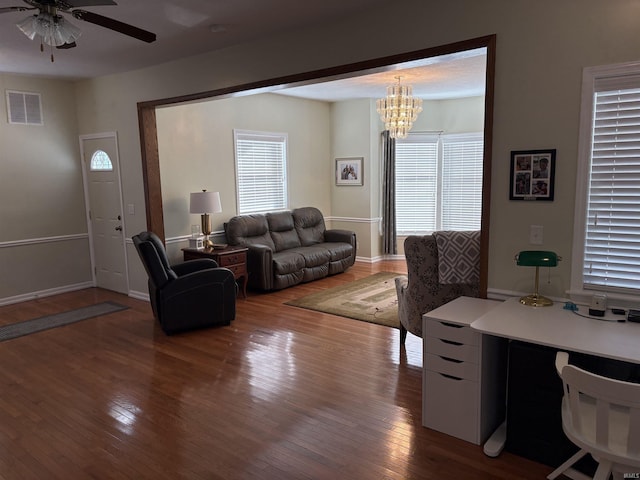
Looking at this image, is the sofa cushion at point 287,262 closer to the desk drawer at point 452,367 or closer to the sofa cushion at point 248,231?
the sofa cushion at point 248,231

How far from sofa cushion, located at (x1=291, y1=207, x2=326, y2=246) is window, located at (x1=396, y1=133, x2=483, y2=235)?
1627 mm

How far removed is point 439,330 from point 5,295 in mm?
5505

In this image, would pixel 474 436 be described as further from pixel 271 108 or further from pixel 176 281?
pixel 271 108

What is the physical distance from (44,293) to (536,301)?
5934 millimetres

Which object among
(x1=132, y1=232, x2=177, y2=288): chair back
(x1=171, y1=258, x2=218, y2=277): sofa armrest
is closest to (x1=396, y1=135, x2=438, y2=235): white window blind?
(x1=171, y1=258, x2=218, y2=277): sofa armrest

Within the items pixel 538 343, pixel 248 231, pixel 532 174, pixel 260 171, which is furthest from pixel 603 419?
pixel 260 171

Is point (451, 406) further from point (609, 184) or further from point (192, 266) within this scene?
point (192, 266)

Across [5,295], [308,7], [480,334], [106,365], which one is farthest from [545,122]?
[5,295]

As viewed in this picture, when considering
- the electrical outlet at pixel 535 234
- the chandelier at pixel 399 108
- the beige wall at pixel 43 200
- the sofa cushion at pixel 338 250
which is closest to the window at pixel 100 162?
the beige wall at pixel 43 200

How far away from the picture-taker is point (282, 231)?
6918 mm

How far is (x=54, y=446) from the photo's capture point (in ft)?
8.73

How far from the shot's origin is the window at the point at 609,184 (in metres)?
2.47

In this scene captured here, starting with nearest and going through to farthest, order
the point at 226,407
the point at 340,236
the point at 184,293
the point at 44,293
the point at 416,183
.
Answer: the point at 226,407 < the point at 184,293 < the point at 44,293 < the point at 340,236 < the point at 416,183

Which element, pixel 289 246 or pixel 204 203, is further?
pixel 289 246
